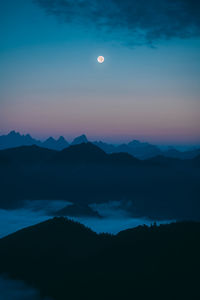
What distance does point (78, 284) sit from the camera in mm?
63312

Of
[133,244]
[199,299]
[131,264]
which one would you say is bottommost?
[199,299]

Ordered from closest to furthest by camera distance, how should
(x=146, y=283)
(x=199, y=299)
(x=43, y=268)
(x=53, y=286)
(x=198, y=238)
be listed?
(x=199, y=299) < (x=146, y=283) < (x=198, y=238) < (x=53, y=286) < (x=43, y=268)

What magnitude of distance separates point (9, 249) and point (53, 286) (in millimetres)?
26588

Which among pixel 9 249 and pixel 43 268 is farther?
pixel 9 249

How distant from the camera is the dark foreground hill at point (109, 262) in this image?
Result: 51469mm

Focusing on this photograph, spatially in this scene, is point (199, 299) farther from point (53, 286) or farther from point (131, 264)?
point (53, 286)

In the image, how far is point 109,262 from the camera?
209 ft

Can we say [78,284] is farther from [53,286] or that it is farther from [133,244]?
[133,244]

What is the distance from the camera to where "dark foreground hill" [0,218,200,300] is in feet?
169

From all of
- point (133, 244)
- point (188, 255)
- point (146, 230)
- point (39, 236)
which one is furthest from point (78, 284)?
point (39, 236)

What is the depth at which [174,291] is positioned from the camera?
4828 centimetres

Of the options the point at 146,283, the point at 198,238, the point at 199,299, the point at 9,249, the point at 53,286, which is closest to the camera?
the point at 199,299

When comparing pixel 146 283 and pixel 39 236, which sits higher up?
pixel 39 236

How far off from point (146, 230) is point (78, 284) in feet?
70.5
